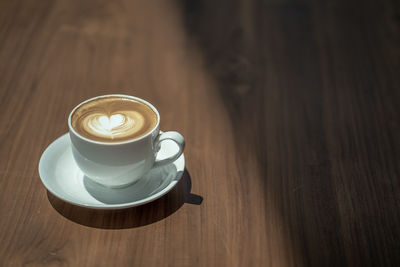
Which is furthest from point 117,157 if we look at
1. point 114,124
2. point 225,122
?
point 225,122

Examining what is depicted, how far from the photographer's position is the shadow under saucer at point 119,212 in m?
0.68

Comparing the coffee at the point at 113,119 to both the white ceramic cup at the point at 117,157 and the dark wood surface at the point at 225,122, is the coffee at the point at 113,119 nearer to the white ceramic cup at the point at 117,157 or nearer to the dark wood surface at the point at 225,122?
the white ceramic cup at the point at 117,157

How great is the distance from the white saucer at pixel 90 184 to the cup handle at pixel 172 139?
24 millimetres

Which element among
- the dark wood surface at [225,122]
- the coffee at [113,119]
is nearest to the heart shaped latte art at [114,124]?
the coffee at [113,119]

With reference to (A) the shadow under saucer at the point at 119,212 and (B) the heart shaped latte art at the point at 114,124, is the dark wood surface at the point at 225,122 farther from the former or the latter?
(B) the heart shaped latte art at the point at 114,124

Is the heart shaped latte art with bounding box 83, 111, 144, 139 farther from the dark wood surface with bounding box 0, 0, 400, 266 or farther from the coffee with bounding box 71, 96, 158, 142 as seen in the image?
the dark wood surface with bounding box 0, 0, 400, 266

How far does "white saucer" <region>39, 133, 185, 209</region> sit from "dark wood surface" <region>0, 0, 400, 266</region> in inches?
1.0

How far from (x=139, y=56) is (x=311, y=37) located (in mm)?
462

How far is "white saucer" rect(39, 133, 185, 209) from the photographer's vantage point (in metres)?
0.67

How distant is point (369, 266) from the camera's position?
643 mm

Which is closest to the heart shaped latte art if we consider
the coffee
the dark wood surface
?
the coffee

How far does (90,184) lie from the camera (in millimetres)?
727

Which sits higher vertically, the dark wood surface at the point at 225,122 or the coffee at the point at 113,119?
the coffee at the point at 113,119

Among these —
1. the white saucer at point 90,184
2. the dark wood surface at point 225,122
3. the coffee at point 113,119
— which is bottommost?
the dark wood surface at point 225,122
